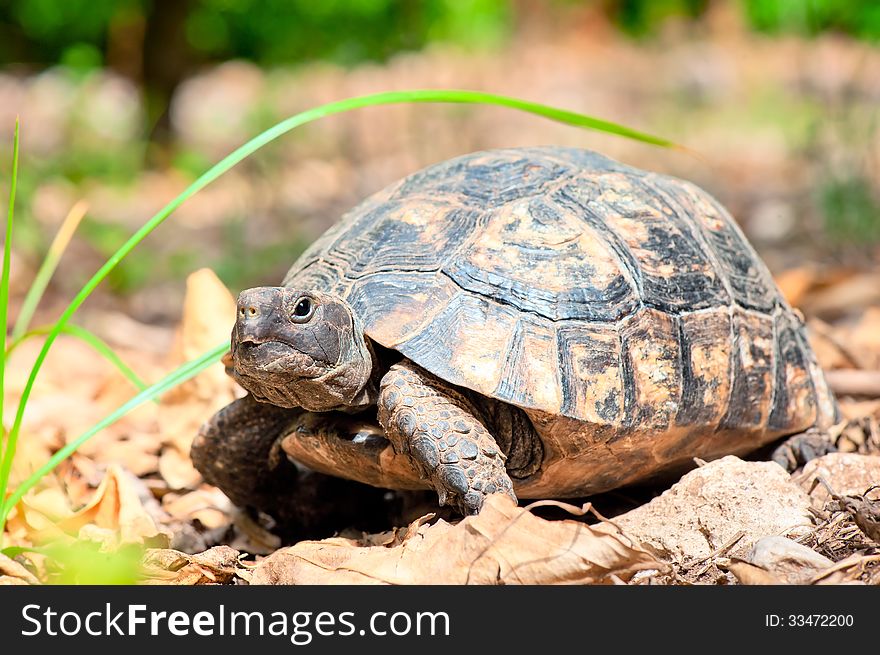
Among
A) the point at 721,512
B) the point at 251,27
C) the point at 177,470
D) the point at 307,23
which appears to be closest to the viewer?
the point at 721,512

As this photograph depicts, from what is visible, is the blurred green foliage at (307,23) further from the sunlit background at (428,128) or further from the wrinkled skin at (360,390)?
the wrinkled skin at (360,390)

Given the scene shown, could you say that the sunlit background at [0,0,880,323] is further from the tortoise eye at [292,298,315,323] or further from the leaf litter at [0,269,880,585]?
the tortoise eye at [292,298,315,323]

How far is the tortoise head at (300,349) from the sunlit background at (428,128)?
10.5 ft

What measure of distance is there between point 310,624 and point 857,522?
1.46 m

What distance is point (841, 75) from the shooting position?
13.2m

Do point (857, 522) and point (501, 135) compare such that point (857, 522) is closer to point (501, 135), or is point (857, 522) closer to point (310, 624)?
point (310, 624)

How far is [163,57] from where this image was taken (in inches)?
549

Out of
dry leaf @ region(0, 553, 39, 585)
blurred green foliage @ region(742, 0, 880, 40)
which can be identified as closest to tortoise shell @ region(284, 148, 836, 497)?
dry leaf @ region(0, 553, 39, 585)

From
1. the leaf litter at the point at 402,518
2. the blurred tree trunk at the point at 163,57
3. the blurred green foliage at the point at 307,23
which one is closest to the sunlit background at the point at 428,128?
the blurred tree trunk at the point at 163,57

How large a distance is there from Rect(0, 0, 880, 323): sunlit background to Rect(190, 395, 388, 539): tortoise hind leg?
9.84 ft

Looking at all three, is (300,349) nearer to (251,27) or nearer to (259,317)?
(259,317)

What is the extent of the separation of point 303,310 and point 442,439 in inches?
20.8

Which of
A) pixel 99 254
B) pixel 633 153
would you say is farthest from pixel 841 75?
pixel 99 254

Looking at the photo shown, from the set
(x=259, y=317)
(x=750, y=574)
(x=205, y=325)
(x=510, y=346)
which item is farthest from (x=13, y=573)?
(x=750, y=574)
